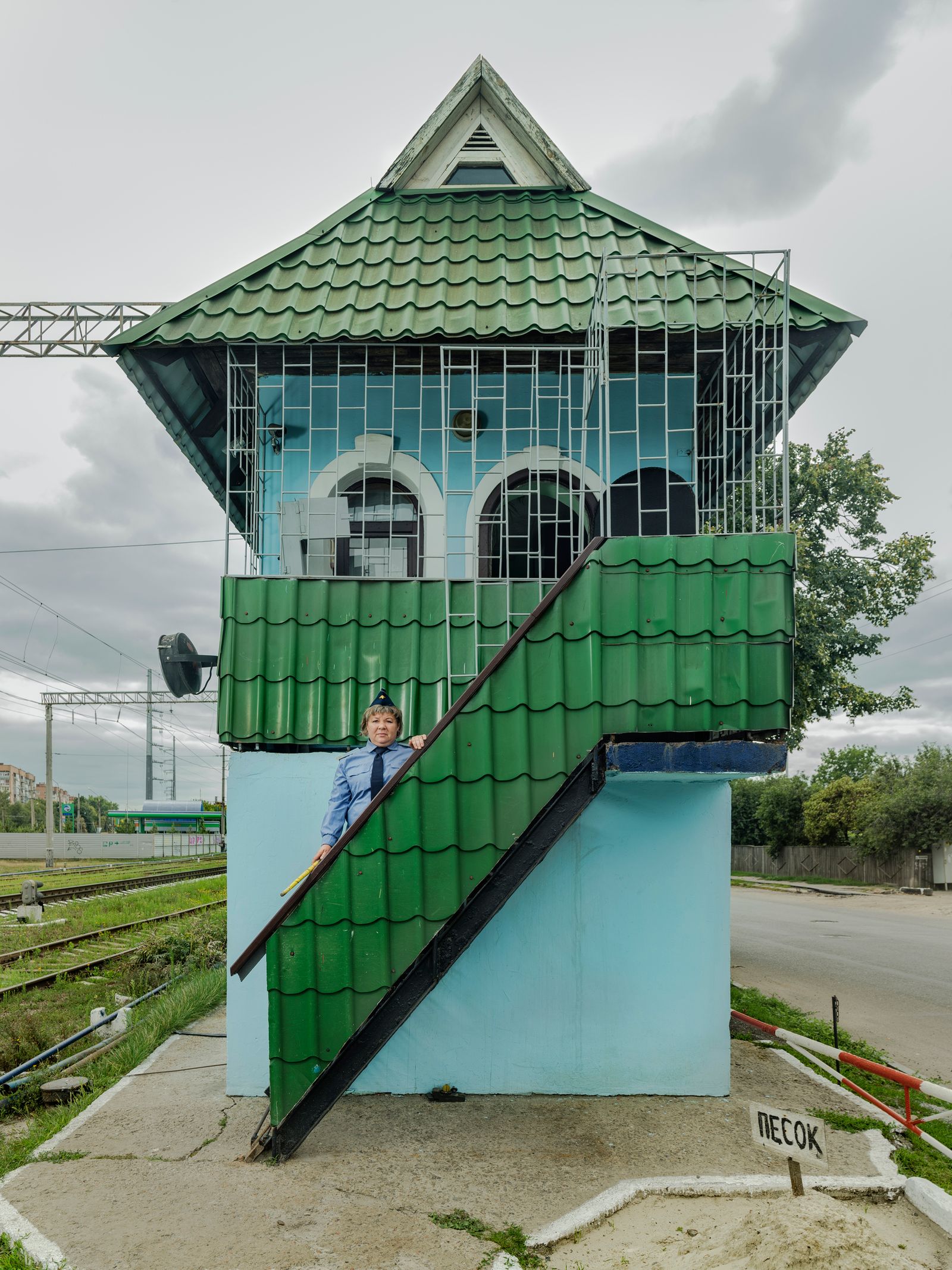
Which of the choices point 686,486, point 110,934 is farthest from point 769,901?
point 686,486

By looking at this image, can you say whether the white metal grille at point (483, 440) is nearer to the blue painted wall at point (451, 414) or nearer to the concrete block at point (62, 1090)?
the blue painted wall at point (451, 414)

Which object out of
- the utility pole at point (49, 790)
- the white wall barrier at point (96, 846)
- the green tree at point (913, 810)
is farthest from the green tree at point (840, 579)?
the white wall barrier at point (96, 846)

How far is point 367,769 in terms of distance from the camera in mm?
5820

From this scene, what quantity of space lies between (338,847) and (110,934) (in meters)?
15.2

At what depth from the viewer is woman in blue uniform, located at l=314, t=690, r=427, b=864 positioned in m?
5.76

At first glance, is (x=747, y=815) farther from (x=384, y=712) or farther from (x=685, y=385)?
(x=384, y=712)

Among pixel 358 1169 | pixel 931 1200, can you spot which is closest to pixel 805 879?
pixel 931 1200

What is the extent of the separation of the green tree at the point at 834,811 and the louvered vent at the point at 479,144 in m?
36.7

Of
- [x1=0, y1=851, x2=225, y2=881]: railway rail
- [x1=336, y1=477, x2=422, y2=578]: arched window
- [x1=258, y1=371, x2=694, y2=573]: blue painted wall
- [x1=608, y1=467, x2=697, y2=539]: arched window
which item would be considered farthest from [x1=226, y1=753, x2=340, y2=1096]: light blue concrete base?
[x1=0, y1=851, x2=225, y2=881]: railway rail

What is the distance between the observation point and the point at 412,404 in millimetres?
7559

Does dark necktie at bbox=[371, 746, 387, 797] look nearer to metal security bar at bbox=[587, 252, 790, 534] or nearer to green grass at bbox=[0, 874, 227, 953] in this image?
metal security bar at bbox=[587, 252, 790, 534]

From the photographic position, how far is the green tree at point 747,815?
54047 millimetres

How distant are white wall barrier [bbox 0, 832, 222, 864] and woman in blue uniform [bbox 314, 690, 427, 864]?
2045 inches

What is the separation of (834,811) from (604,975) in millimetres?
39038
